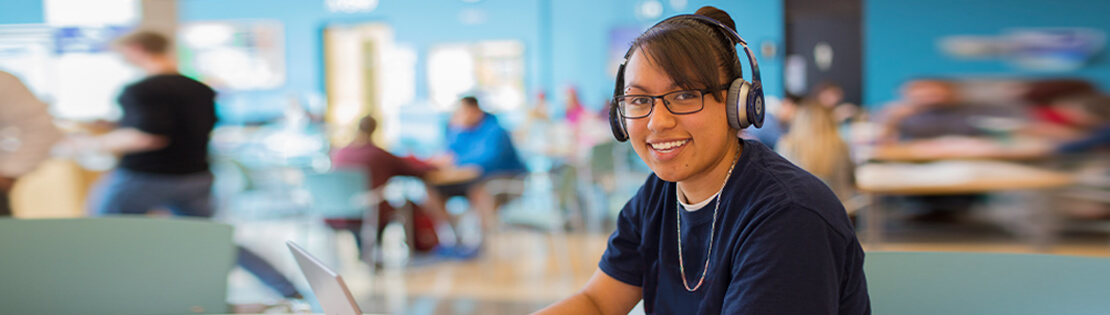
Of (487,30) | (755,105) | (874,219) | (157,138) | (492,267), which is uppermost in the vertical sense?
(487,30)

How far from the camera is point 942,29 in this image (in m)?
4.44

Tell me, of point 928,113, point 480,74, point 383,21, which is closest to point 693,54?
point 928,113

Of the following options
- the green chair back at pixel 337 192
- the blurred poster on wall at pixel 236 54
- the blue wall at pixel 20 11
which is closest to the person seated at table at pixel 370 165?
the green chair back at pixel 337 192

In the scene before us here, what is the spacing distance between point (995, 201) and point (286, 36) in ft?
17.7

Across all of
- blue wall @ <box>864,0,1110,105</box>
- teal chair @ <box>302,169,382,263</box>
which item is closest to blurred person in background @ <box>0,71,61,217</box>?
teal chair @ <box>302,169,382,263</box>

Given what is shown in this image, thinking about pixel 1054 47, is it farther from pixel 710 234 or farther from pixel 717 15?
pixel 710 234

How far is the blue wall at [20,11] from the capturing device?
362cm

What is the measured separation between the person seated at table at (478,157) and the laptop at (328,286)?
3782mm

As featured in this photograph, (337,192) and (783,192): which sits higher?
(783,192)

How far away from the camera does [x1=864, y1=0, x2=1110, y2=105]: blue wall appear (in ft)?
14.3

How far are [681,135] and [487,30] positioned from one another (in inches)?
201

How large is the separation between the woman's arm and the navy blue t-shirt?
40 millimetres

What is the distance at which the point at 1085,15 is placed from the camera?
4320 millimetres

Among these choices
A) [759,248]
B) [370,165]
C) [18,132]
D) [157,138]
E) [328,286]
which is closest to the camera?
[328,286]
